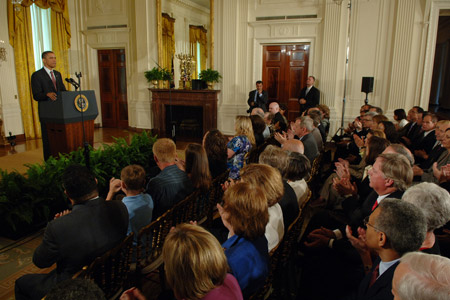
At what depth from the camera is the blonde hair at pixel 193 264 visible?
1169 mm

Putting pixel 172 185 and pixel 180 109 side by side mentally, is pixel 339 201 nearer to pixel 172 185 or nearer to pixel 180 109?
pixel 172 185

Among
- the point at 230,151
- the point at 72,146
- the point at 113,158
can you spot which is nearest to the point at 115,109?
the point at 72,146

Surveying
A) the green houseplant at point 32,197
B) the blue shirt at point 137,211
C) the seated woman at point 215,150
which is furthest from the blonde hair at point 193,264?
the green houseplant at point 32,197

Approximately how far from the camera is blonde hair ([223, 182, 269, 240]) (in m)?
1.60

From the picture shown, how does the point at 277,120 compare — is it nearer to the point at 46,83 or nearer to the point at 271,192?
the point at 46,83

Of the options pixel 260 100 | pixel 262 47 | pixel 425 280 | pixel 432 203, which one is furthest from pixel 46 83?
pixel 262 47

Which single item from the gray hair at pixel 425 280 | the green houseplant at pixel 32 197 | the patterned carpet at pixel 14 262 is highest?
the gray hair at pixel 425 280

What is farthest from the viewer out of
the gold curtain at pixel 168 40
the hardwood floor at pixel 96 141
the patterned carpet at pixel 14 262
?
the gold curtain at pixel 168 40

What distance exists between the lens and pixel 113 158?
4.04 meters

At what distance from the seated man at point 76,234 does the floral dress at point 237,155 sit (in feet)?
6.10

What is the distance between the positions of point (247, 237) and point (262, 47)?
719 cm

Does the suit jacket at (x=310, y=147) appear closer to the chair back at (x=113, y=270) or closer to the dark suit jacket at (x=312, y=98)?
the chair back at (x=113, y=270)

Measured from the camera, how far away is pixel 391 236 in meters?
1.46

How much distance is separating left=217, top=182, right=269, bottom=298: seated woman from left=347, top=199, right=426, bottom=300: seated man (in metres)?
0.51
